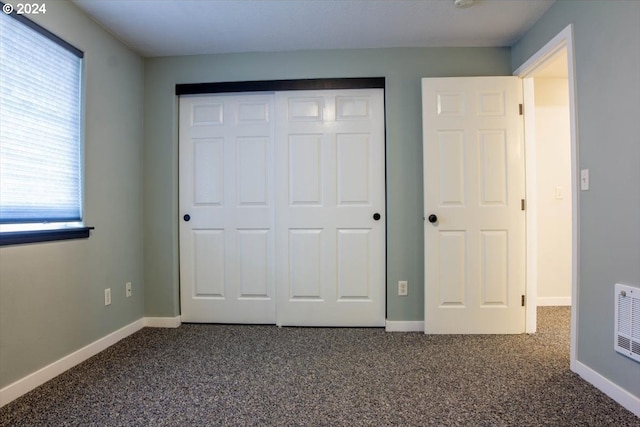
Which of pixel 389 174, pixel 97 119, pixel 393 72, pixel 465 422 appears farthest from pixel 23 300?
pixel 393 72

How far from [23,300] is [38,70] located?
50.0 inches

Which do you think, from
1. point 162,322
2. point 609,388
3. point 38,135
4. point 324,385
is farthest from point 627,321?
point 38,135

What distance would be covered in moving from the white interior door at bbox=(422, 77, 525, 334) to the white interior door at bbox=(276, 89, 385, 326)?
1.47 ft

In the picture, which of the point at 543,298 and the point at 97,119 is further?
the point at 543,298

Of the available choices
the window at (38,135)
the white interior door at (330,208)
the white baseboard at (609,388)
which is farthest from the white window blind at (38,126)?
the white baseboard at (609,388)

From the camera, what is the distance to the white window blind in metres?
1.59

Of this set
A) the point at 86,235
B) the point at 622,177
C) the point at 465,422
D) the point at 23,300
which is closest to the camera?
the point at 465,422

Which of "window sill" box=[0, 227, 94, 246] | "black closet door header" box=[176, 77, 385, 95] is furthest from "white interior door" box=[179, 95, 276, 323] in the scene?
"window sill" box=[0, 227, 94, 246]

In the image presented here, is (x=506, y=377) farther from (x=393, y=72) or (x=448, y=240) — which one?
(x=393, y=72)

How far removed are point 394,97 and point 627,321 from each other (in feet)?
6.59

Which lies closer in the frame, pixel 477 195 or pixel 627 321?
pixel 627 321

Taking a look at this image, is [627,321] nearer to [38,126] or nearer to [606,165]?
[606,165]

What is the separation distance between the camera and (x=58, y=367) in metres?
1.84

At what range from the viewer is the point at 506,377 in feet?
5.86
